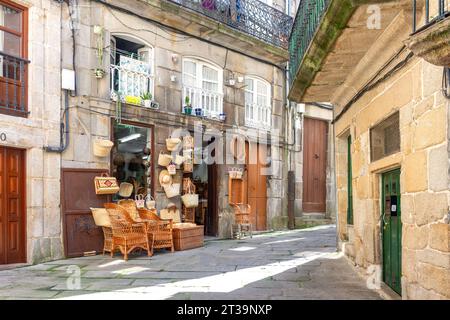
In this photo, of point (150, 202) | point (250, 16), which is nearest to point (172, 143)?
point (150, 202)

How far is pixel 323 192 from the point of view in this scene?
15.8 meters

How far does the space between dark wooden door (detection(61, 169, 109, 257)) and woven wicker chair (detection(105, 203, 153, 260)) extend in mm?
422

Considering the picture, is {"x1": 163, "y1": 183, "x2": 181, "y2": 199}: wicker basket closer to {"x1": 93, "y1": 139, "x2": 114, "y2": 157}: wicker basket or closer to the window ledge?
{"x1": 93, "y1": 139, "x2": 114, "y2": 157}: wicker basket

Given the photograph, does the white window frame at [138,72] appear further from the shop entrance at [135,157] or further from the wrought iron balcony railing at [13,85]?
the wrought iron balcony railing at [13,85]

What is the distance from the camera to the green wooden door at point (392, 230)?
18.0 feet

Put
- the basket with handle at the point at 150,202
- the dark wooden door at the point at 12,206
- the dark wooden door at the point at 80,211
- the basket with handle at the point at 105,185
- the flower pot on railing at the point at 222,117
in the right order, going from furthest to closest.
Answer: the flower pot on railing at the point at 222,117, the basket with handle at the point at 150,202, the basket with handle at the point at 105,185, the dark wooden door at the point at 80,211, the dark wooden door at the point at 12,206

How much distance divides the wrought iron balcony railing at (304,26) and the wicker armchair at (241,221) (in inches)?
191

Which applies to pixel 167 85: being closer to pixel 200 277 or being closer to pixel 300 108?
pixel 200 277

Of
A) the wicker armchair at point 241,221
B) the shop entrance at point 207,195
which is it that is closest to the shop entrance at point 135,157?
the shop entrance at point 207,195

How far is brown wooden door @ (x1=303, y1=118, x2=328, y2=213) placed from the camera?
15398 mm

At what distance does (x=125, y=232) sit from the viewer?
336 inches

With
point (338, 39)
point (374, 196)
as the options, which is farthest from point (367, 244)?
point (338, 39)
